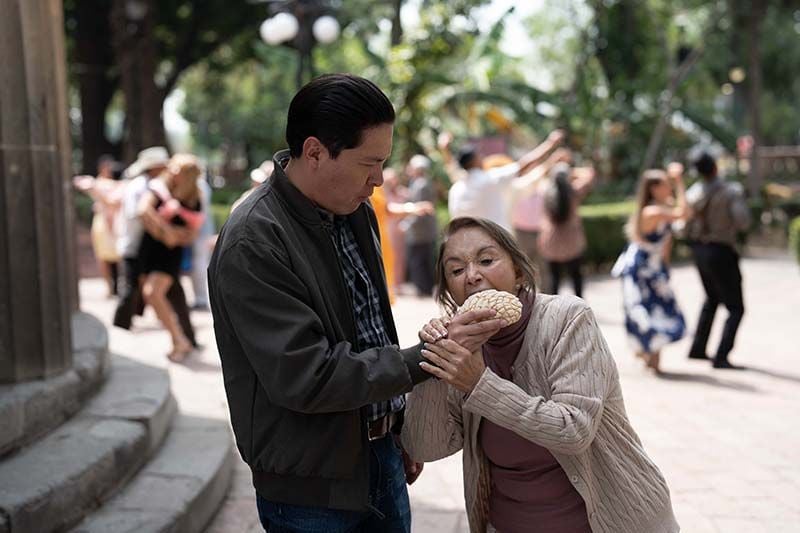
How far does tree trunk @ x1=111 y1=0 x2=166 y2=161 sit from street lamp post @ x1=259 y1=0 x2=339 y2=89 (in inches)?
347

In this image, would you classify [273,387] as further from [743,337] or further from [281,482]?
[743,337]

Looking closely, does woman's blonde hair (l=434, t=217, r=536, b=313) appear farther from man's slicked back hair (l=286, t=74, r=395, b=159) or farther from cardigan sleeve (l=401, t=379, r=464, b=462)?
man's slicked back hair (l=286, t=74, r=395, b=159)

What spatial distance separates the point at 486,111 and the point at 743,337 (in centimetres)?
1461

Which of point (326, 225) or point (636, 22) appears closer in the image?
point (326, 225)

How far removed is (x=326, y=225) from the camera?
2131 millimetres

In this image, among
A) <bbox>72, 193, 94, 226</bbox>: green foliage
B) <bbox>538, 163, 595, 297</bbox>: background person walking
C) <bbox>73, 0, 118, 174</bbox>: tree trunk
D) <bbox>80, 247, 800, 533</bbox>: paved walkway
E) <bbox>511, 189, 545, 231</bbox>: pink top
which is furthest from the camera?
<bbox>73, 0, 118, 174</bbox>: tree trunk

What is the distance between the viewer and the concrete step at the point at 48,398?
370 centimetres

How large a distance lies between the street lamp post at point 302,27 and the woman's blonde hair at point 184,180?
5526 millimetres

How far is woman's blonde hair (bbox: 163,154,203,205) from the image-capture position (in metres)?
7.67

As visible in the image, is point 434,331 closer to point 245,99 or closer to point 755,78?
point 755,78

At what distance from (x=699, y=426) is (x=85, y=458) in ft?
13.2

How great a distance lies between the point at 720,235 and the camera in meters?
7.57

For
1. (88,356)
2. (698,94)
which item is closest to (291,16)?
(88,356)

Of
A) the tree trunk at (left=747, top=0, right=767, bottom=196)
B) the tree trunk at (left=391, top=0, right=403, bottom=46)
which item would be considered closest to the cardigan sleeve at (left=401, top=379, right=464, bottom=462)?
the tree trunk at (left=391, top=0, right=403, bottom=46)
